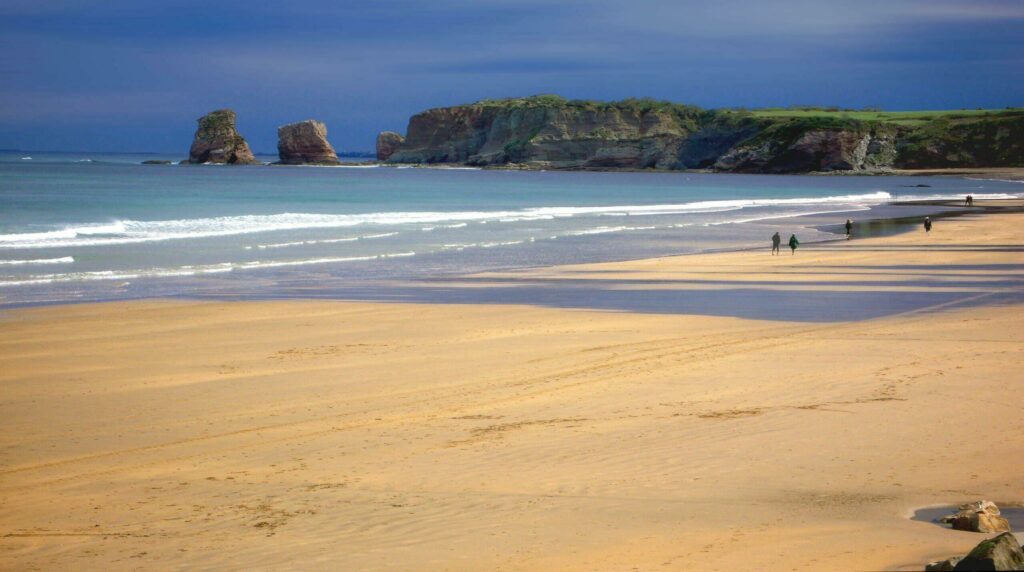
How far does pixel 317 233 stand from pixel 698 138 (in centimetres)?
13277

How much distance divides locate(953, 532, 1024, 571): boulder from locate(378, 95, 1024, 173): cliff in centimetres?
14222

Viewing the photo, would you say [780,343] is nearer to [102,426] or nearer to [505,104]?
[102,426]

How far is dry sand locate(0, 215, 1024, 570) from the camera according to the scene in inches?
Result: 275

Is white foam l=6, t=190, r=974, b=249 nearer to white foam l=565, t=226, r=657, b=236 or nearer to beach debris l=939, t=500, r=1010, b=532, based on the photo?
white foam l=565, t=226, r=657, b=236

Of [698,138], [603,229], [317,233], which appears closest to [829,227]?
[603,229]

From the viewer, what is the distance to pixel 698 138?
16512cm

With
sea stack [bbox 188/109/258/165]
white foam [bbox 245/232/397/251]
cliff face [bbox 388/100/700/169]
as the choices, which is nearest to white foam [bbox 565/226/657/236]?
white foam [bbox 245/232/397/251]

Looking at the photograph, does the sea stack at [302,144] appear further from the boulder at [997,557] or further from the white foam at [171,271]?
the boulder at [997,557]

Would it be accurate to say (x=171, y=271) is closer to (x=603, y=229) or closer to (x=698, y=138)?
(x=603, y=229)

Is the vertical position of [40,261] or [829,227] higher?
[829,227]

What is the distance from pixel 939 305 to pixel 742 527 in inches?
527

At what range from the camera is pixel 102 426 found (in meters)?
10.3

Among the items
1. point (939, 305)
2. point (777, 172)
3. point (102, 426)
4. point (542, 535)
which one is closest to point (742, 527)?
point (542, 535)

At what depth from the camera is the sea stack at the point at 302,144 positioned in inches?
7190
